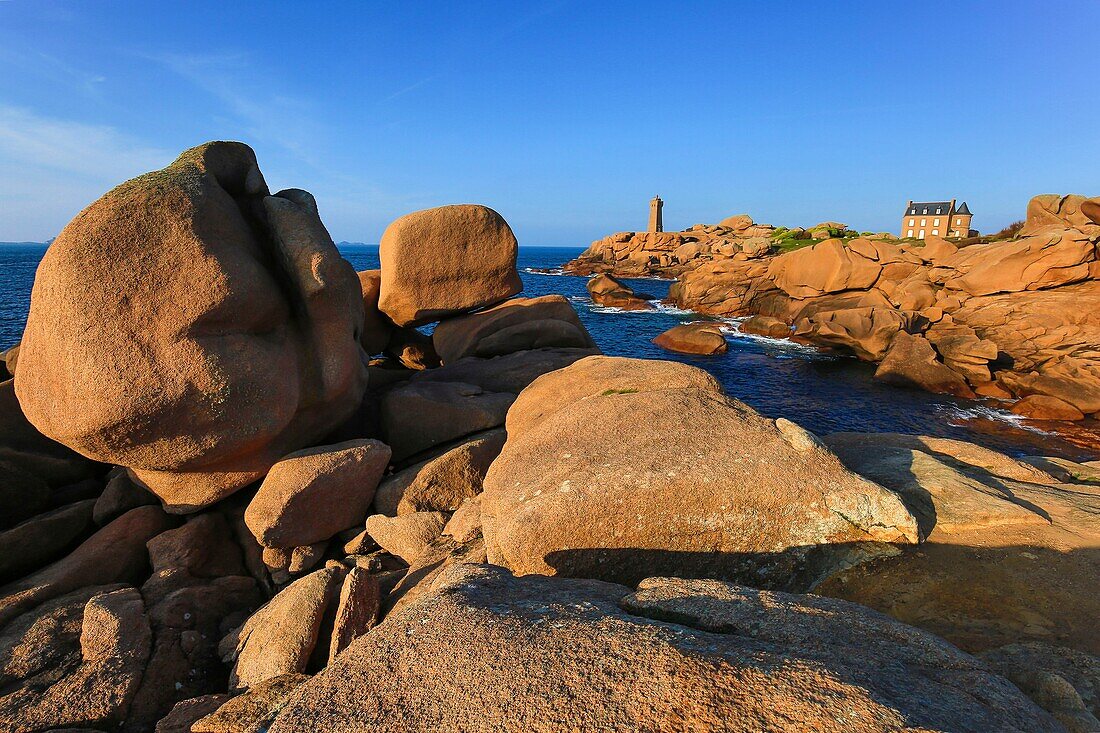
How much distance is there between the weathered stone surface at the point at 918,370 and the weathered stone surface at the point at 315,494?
94.5ft

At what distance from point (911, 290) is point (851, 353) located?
621 centimetres

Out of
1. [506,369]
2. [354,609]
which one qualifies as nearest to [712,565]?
[354,609]

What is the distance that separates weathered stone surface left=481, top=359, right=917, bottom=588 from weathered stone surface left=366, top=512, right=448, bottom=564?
1.76 metres

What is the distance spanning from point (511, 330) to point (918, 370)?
2405 centimetres

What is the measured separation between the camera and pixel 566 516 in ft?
20.7

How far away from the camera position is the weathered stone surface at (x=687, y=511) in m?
6.28

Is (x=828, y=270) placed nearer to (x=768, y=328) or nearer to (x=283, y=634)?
(x=768, y=328)

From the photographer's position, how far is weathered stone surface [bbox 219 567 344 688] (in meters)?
6.00

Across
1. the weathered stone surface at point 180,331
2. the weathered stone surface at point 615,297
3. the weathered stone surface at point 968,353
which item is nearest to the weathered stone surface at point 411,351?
the weathered stone surface at point 180,331

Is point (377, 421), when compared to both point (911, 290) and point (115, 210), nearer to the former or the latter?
point (115, 210)

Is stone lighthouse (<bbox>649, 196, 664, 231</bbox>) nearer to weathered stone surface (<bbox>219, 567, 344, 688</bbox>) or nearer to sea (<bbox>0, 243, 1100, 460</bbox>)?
sea (<bbox>0, 243, 1100, 460</bbox>)

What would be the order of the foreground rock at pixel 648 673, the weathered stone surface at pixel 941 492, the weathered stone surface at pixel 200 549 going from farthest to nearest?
the weathered stone surface at pixel 200 549, the weathered stone surface at pixel 941 492, the foreground rock at pixel 648 673

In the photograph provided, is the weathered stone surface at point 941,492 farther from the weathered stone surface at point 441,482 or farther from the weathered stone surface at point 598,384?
the weathered stone surface at point 441,482

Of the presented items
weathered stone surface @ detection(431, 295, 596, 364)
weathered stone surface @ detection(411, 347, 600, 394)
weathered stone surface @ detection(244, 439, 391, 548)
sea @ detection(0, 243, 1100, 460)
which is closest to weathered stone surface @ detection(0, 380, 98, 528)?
weathered stone surface @ detection(244, 439, 391, 548)
